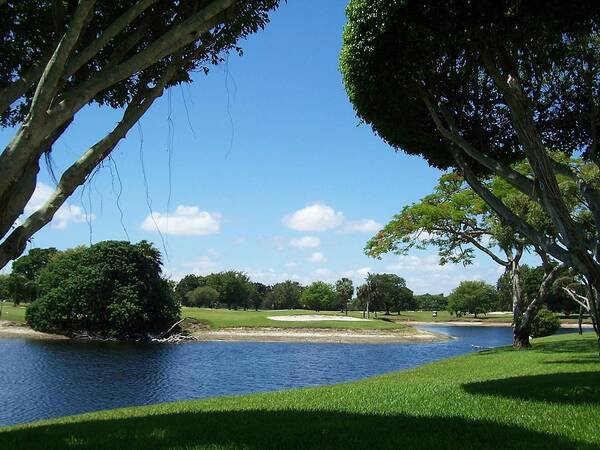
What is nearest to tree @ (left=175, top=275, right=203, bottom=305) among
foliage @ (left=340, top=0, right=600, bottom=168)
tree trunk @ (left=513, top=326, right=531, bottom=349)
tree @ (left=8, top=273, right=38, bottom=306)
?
tree @ (left=8, top=273, right=38, bottom=306)

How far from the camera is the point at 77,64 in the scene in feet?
21.9

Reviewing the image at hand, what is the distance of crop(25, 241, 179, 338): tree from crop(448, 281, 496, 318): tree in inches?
3605

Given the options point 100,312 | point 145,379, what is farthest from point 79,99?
point 100,312

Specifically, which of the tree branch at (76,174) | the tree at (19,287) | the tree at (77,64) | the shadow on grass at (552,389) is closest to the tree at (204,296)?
the tree at (19,287)

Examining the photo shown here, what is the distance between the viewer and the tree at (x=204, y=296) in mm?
141125

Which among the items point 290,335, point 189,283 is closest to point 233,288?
point 189,283

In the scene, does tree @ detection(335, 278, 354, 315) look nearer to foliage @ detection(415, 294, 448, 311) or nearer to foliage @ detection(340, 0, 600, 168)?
foliage @ detection(415, 294, 448, 311)

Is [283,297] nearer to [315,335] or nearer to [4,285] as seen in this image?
[4,285]

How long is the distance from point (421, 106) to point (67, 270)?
6853 cm

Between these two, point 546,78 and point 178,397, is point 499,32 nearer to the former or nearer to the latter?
point 546,78

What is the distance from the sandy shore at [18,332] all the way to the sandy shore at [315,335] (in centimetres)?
1793

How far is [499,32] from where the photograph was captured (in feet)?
33.8

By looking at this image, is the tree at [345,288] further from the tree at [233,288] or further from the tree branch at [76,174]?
Result: the tree branch at [76,174]

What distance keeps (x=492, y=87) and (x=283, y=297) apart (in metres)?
148
